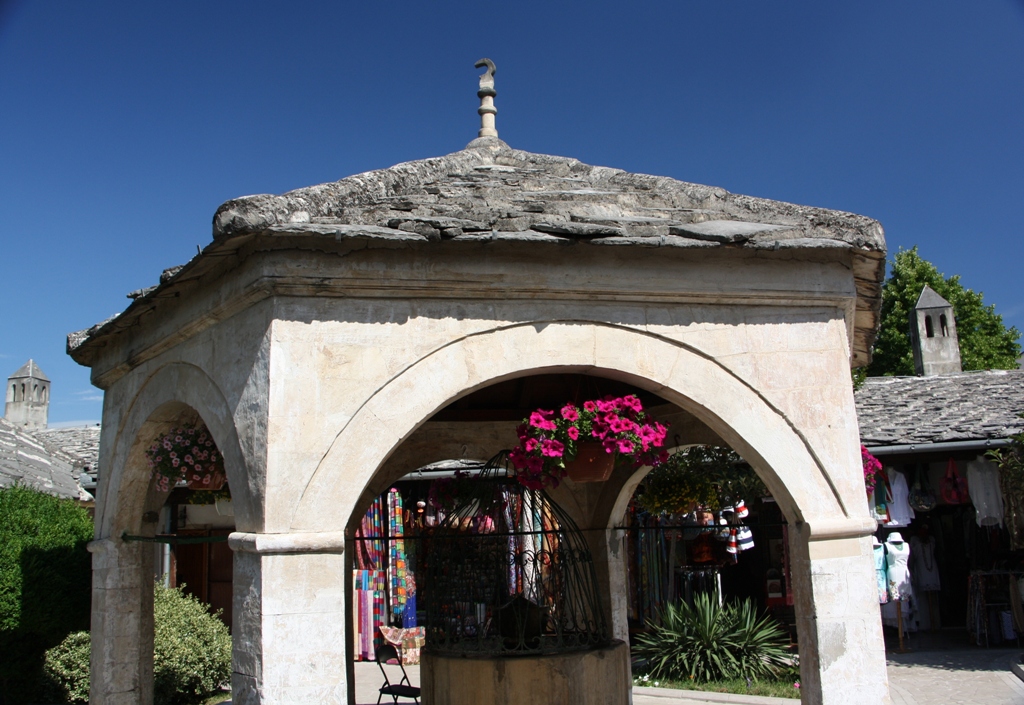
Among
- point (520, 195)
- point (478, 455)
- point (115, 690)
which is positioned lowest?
point (115, 690)

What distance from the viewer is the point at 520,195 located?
14.7ft

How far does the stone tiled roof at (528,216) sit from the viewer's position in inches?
153

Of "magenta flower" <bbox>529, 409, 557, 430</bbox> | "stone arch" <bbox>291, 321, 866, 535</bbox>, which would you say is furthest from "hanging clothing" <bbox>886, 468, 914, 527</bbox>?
"magenta flower" <bbox>529, 409, 557, 430</bbox>

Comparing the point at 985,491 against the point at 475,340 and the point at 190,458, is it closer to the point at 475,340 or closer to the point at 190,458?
the point at 475,340

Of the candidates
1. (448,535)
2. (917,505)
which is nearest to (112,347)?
(448,535)

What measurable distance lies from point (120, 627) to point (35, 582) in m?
3.00

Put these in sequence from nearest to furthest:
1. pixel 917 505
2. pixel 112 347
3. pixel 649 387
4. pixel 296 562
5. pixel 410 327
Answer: pixel 296 562 < pixel 410 327 < pixel 649 387 < pixel 112 347 < pixel 917 505

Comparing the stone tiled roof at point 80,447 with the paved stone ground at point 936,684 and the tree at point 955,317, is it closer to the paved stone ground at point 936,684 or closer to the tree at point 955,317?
the paved stone ground at point 936,684

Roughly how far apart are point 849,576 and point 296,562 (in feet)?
8.65

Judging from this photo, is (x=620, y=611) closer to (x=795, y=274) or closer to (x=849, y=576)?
(x=849, y=576)

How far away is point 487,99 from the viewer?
6.00 meters

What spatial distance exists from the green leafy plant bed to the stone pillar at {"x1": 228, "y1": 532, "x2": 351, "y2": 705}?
709cm

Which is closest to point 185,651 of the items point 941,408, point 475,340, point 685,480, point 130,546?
point 130,546

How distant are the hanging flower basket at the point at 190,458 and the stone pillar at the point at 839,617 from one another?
10.7ft
